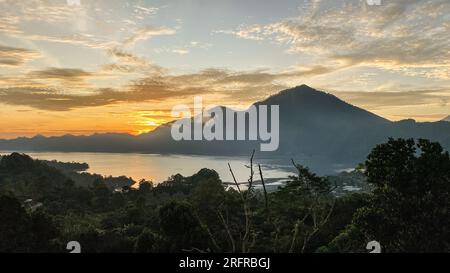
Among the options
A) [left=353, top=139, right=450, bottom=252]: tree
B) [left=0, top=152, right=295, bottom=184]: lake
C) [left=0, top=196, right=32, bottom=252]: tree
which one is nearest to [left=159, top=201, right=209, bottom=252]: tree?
[left=0, top=196, right=32, bottom=252]: tree

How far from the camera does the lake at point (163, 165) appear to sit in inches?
3856

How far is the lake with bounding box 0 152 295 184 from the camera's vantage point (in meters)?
97.9

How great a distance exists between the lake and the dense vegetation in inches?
1900

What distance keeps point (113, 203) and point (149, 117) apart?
1071 inches

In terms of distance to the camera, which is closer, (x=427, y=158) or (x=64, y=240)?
(x=427, y=158)

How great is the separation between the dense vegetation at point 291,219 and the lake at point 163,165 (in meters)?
48.3

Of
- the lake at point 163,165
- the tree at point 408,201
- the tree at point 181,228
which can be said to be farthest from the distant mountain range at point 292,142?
the tree at point 408,201

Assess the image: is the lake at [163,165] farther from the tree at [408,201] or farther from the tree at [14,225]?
the tree at [408,201]

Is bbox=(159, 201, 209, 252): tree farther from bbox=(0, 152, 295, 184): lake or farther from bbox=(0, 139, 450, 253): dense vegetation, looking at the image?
bbox=(0, 152, 295, 184): lake

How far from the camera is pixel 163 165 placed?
416ft

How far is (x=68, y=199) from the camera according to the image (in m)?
41.8

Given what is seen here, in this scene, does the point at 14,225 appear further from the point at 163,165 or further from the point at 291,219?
the point at 163,165
